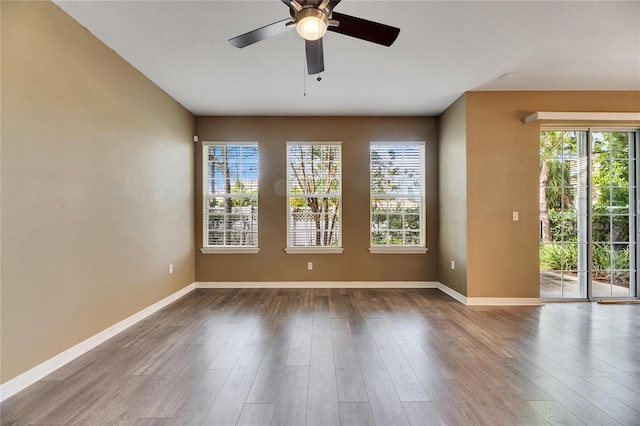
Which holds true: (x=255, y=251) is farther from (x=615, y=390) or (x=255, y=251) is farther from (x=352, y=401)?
(x=615, y=390)

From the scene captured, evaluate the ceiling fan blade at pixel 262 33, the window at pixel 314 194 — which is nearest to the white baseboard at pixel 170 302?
the window at pixel 314 194

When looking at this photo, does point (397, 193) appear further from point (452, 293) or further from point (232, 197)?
point (232, 197)

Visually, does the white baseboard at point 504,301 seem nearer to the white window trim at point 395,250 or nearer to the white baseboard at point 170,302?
the white baseboard at point 170,302

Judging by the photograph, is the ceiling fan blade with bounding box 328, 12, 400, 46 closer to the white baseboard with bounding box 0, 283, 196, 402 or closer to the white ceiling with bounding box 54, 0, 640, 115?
the white ceiling with bounding box 54, 0, 640, 115

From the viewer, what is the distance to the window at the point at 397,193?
16.6 ft

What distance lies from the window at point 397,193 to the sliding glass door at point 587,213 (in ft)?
5.58

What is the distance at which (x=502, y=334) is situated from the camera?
3.01 metres

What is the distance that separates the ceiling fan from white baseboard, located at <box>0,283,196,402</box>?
276 centimetres

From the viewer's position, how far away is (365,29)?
1.94 m

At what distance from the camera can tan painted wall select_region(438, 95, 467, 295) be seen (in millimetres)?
4132

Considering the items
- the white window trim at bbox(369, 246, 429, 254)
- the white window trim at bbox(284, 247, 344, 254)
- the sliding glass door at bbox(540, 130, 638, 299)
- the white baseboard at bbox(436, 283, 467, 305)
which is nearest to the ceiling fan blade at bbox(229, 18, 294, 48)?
the white window trim at bbox(284, 247, 344, 254)

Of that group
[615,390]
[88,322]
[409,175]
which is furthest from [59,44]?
[615,390]

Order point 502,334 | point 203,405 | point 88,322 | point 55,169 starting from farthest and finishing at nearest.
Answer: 1. point 502,334
2. point 88,322
3. point 55,169
4. point 203,405

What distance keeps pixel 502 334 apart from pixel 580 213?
2406 millimetres
